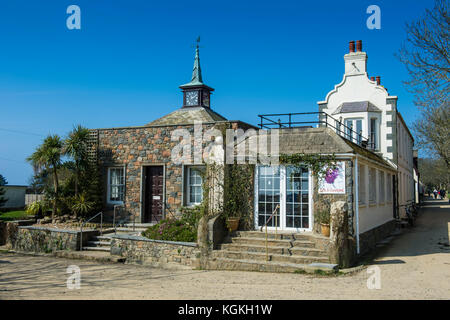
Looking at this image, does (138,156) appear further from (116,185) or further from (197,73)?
(197,73)

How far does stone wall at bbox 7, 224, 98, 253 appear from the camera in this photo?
1360cm

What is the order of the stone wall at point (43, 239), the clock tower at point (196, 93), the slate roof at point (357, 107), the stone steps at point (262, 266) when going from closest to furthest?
the stone steps at point (262, 266), the stone wall at point (43, 239), the slate roof at point (357, 107), the clock tower at point (196, 93)

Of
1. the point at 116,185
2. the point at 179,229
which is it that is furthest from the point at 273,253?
the point at 116,185

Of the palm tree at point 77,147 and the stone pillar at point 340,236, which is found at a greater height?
the palm tree at point 77,147

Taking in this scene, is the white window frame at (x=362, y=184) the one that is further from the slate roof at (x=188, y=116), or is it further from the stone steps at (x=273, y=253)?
the slate roof at (x=188, y=116)

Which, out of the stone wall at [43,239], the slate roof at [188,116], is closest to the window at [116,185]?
the stone wall at [43,239]

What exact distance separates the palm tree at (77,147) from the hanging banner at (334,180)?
1028 centimetres

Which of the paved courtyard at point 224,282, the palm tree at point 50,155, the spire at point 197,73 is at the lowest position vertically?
the paved courtyard at point 224,282

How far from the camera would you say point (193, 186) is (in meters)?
14.9

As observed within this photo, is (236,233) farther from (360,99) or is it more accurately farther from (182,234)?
(360,99)

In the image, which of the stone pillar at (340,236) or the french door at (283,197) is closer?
the stone pillar at (340,236)

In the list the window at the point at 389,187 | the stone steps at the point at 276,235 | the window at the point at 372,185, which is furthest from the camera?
the window at the point at 389,187

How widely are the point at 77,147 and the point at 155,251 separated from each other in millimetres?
6750

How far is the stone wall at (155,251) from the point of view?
1136cm
